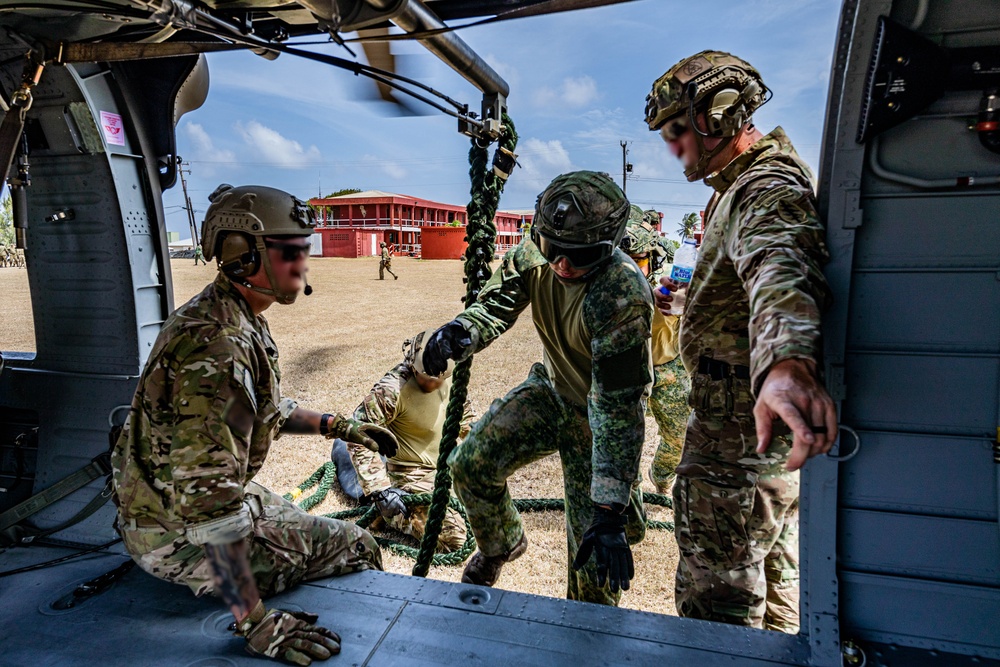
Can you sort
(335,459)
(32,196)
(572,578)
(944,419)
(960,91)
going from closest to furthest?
(960,91) < (944,419) < (572,578) < (32,196) < (335,459)

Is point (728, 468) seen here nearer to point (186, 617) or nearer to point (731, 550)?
point (731, 550)

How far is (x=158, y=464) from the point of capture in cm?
236

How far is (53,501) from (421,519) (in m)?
2.41

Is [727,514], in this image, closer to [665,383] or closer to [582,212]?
[582,212]

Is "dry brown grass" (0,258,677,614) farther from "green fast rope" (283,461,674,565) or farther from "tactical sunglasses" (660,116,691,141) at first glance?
"tactical sunglasses" (660,116,691,141)

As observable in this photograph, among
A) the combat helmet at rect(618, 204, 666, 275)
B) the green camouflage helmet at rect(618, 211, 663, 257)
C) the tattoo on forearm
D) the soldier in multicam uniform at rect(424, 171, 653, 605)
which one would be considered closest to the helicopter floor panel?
the soldier in multicam uniform at rect(424, 171, 653, 605)

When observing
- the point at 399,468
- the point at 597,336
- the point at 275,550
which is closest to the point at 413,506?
the point at 399,468

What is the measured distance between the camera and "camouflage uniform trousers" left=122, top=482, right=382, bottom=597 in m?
2.42

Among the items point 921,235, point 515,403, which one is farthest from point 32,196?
point 921,235

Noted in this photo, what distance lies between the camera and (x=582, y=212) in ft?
8.96

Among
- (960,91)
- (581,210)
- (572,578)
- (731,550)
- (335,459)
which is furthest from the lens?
(335,459)

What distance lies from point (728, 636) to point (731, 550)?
1.02 feet

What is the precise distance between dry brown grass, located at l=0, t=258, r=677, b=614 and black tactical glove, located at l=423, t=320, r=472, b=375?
2.14m

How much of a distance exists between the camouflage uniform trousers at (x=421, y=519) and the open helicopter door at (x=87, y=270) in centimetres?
207
